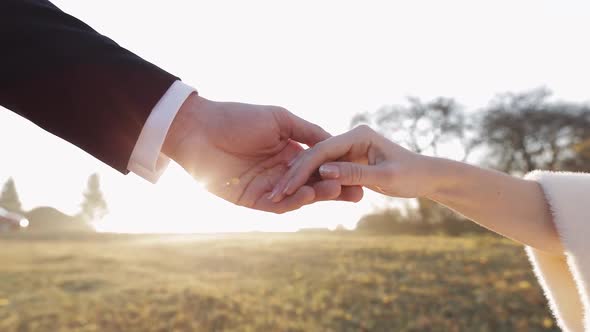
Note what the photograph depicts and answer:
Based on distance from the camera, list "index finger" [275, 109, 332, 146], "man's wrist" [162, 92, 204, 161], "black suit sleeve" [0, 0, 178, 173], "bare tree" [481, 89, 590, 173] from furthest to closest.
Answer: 1. "bare tree" [481, 89, 590, 173]
2. "index finger" [275, 109, 332, 146]
3. "man's wrist" [162, 92, 204, 161]
4. "black suit sleeve" [0, 0, 178, 173]

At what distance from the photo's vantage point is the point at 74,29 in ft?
7.14

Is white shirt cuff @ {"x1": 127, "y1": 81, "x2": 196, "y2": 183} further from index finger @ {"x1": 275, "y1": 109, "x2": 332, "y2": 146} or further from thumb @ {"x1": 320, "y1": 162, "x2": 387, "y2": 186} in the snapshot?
thumb @ {"x1": 320, "y1": 162, "x2": 387, "y2": 186}

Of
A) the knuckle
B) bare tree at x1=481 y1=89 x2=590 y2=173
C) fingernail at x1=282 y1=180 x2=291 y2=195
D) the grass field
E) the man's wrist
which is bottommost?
the grass field

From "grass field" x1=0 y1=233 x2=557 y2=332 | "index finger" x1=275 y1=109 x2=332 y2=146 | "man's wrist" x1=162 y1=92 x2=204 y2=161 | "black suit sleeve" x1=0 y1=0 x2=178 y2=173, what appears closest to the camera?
"black suit sleeve" x1=0 y1=0 x2=178 y2=173

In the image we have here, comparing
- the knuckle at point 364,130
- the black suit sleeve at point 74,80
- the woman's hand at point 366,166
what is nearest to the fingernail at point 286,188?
the woman's hand at point 366,166

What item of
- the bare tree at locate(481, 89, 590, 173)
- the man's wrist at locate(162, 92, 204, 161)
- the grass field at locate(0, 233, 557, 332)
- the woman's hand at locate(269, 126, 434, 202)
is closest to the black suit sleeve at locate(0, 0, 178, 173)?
the man's wrist at locate(162, 92, 204, 161)

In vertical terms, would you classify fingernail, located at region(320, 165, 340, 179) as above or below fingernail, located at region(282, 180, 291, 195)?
above

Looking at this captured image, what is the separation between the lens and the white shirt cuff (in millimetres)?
2266

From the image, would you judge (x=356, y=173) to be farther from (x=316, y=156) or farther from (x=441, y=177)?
(x=441, y=177)

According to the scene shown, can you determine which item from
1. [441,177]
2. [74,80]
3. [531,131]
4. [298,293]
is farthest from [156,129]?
[531,131]

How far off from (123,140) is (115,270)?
1029 centimetres

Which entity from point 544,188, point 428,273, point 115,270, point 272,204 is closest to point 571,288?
point 544,188

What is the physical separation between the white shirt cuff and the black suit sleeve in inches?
1.2

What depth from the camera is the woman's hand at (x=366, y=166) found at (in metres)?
2.09
